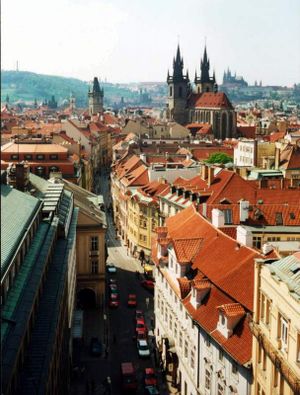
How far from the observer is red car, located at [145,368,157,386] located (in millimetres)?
49406

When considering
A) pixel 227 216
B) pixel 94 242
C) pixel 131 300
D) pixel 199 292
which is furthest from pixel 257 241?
pixel 94 242

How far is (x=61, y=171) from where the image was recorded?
3649 inches

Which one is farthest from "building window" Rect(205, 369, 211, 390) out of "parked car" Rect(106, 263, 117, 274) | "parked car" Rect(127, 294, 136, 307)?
"parked car" Rect(106, 263, 117, 274)

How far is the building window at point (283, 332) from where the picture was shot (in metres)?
29.3

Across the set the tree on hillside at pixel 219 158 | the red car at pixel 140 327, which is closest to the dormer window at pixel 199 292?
the red car at pixel 140 327

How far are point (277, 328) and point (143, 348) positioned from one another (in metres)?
28.0

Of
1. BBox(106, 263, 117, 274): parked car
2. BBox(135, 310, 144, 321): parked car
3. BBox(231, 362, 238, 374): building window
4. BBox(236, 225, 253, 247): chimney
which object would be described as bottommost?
BBox(135, 310, 144, 321): parked car

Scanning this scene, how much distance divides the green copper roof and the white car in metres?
18.7

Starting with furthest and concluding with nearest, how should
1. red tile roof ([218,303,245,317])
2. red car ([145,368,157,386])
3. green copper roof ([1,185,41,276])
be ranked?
1. red car ([145,368,157,386])
2. red tile roof ([218,303,245,317])
3. green copper roof ([1,185,41,276])

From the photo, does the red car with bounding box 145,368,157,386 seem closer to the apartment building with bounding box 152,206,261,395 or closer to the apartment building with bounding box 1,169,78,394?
the apartment building with bounding box 152,206,261,395

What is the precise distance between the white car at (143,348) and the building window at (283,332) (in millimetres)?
26968

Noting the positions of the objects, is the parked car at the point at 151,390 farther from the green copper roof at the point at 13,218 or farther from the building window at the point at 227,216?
the building window at the point at 227,216

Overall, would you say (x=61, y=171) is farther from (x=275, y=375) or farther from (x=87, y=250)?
(x=275, y=375)

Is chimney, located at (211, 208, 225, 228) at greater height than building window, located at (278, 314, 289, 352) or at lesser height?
greater
